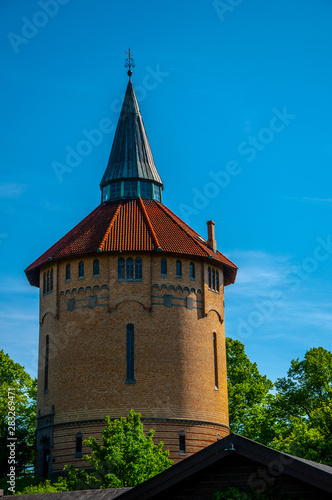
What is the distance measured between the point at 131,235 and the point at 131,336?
6.12 m

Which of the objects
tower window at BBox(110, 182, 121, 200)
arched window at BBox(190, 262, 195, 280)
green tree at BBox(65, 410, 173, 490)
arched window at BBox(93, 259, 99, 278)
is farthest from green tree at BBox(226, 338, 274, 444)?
green tree at BBox(65, 410, 173, 490)

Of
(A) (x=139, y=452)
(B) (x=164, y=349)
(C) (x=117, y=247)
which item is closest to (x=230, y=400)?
(B) (x=164, y=349)

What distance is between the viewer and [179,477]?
18516 mm

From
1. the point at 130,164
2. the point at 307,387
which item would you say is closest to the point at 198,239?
the point at 130,164

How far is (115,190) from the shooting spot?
5497 centimetres

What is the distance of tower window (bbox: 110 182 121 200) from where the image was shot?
54781 millimetres

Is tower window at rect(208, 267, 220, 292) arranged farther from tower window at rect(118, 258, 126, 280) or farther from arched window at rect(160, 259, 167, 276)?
tower window at rect(118, 258, 126, 280)

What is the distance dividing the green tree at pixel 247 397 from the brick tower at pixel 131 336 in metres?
7.28

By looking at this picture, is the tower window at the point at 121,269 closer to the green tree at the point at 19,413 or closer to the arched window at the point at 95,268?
the arched window at the point at 95,268

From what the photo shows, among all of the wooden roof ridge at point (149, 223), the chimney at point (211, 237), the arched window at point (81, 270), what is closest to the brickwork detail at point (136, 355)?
the arched window at point (81, 270)

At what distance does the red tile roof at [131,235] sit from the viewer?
1930 inches

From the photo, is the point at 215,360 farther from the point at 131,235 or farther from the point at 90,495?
the point at 90,495

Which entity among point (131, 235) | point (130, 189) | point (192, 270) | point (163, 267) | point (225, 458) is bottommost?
point (225, 458)

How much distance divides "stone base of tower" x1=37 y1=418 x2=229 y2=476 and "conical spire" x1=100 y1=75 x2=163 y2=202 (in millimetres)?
15633
